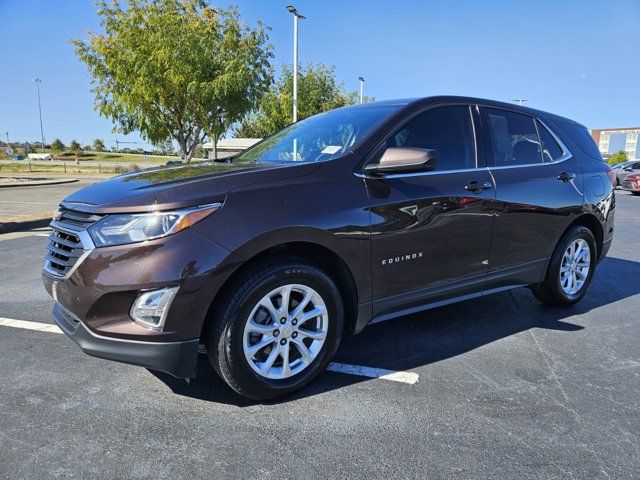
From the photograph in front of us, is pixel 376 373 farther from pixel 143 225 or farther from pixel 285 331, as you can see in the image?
pixel 143 225

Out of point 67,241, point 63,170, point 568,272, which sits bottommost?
point 63,170

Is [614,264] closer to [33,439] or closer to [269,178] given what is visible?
[269,178]

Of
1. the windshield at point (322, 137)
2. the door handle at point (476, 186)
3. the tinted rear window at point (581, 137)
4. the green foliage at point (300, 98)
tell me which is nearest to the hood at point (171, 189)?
the windshield at point (322, 137)

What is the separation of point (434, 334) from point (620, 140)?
100 metres

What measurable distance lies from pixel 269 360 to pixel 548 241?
281cm

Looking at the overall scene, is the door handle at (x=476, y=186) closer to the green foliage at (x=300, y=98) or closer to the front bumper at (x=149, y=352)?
the front bumper at (x=149, y=352)

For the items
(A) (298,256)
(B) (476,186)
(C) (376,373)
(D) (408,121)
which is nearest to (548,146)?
(B) (476,186)

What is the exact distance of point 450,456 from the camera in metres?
2.35

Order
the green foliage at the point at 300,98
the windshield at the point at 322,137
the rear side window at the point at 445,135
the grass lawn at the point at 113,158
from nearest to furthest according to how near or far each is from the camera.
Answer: the windshield at the point at 322,137, the rear side window at the point at 445,135, the green foliage at the point at 300,98, the grass lawn at the point at 113,158

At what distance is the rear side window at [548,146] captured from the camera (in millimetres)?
4328

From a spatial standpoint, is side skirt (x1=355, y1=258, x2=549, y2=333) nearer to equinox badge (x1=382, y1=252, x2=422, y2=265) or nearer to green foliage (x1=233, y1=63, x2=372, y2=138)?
equinox badge (x1=382, y1=252, x2=422, y2=265)

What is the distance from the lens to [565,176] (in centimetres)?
436

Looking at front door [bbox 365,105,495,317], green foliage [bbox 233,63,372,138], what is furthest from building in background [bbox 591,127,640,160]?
front door [bbox 365,105,495,317]

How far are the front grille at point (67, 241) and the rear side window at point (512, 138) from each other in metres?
2.95
